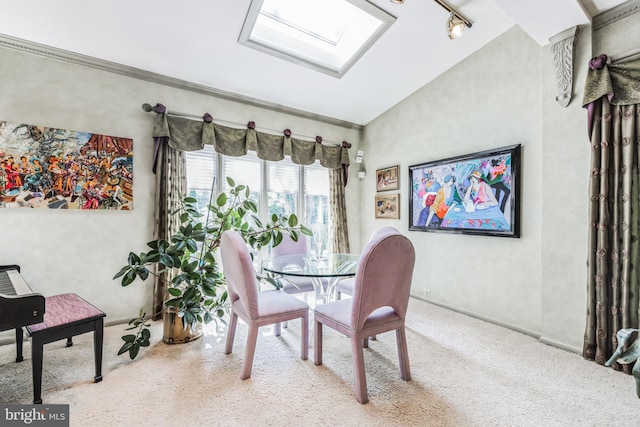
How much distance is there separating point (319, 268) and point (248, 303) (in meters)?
0.70

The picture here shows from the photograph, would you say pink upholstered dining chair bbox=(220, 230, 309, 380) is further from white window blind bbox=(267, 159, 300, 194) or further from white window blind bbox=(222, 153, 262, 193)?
white window blind bbox=(267, 159, 300, 194)

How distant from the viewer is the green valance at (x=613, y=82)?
2.03 m

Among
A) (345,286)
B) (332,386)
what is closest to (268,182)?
(345,286)

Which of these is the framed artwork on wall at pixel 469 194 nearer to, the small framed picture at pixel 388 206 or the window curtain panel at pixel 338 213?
the small framed picture at pixel 388 206

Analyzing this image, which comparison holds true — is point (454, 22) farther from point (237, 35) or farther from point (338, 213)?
point (338, 213)

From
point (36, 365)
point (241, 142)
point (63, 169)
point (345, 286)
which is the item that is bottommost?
point (36, 365)

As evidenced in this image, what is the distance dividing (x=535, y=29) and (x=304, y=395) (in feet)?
11.0

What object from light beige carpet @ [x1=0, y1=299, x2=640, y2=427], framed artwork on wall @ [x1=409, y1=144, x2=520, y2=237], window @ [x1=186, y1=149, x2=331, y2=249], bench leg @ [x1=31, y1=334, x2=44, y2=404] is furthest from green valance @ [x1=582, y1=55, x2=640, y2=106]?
bench leg @ [x1=31, y1=334, x2=44, y2=404]

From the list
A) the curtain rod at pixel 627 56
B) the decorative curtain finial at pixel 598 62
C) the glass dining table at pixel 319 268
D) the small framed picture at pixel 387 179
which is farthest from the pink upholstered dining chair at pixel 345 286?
the curtain rod at pixel 627 56

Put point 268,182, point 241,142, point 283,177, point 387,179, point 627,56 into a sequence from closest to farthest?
point 627,56, point 241,142, point 268,182, point 283,177, point 387,179

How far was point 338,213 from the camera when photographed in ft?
14.7

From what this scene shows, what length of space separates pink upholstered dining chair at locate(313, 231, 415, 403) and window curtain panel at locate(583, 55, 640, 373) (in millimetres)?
1507

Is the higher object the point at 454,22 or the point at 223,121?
the point at 454,22

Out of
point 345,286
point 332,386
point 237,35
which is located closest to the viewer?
point 332,386
